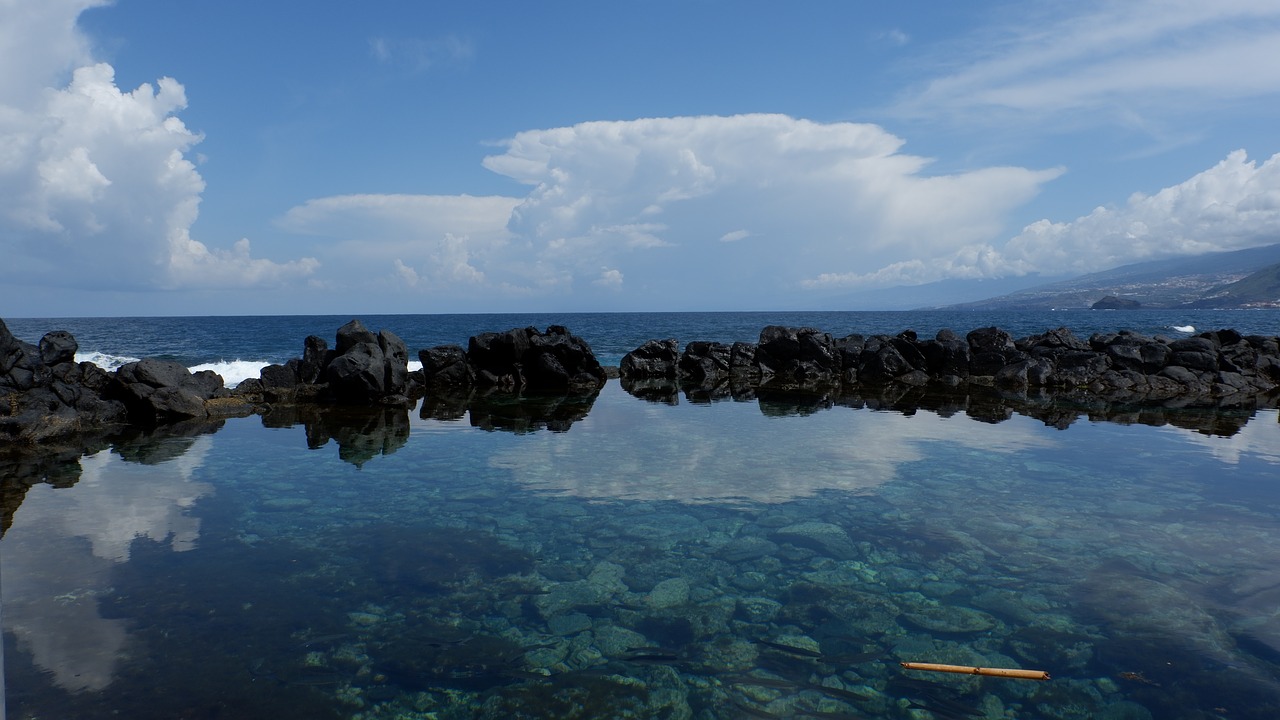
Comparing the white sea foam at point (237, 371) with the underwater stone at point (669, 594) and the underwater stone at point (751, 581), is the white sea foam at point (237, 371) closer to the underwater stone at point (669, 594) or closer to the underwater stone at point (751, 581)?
the underwater stone at point (669, 594)

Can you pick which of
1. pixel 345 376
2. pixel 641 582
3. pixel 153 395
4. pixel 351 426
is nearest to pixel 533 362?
pixel 345 376

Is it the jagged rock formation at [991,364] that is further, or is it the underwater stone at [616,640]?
the jagged rock formation at [991,364]

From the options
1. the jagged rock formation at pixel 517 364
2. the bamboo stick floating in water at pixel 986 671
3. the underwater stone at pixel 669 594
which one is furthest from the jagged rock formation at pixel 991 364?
the bamboo stick floating in water at pixel 986 671

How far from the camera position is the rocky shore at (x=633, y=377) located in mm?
22531

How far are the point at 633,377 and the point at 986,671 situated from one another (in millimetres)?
31020

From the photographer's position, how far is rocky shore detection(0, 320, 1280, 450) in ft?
73.9

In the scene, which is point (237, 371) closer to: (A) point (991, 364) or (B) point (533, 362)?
(B) point (533, 362)

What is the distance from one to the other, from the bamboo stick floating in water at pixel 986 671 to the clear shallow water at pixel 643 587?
0.10m

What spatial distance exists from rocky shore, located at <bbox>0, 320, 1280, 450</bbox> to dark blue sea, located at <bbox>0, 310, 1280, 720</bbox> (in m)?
5.25

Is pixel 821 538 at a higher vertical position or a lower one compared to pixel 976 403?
lower

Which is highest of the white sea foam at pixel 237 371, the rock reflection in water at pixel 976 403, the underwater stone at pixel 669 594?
the white sea foam at pixel 237 371

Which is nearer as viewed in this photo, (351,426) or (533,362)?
(351,426)

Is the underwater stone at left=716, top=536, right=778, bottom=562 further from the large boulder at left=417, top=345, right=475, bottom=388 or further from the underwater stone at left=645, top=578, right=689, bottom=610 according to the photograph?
the large boulder at left=417, top=345, right=475, bottom=388

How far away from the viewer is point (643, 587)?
9852 mm
